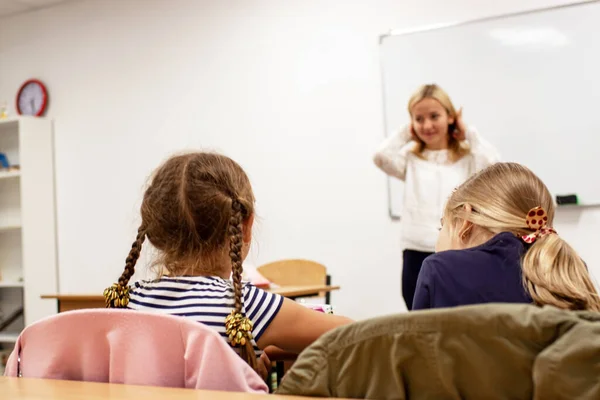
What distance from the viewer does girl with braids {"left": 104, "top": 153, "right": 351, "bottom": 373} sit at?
1215 mm

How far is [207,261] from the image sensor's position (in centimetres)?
135

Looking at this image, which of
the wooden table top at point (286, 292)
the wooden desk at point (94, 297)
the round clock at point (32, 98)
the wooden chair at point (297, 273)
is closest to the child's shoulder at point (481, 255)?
the wooden table top at point (286, 292)

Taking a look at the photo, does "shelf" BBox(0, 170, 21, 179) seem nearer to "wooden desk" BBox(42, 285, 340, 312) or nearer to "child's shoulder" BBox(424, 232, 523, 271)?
"wooden desk" BBox(42, 285, 340, 312)

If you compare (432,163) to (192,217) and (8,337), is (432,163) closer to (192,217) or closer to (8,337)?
(192,217)

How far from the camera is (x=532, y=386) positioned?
59cm

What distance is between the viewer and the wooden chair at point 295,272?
3754 mm

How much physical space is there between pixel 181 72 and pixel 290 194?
131 centimetres

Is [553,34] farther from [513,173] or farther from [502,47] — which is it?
[513,173]

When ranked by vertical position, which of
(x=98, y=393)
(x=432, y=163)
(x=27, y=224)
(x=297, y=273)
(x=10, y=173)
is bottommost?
(x=297, y=273)

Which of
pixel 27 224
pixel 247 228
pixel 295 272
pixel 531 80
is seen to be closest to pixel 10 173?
pixel 27 224

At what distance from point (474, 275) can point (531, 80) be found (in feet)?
9.66

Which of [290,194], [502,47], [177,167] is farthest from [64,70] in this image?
[177,167]

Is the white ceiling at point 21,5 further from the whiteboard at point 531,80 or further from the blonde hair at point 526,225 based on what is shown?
the blonde hair at point 526,225

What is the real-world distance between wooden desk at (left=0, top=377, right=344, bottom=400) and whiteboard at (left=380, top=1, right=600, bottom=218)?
352 cm
